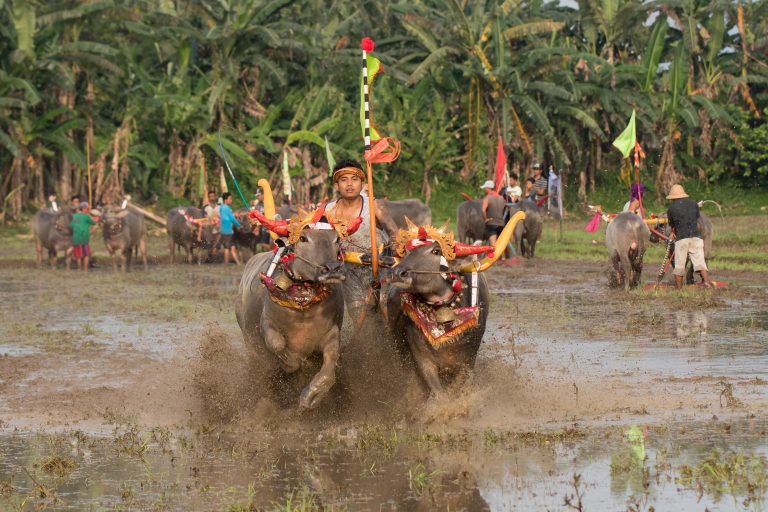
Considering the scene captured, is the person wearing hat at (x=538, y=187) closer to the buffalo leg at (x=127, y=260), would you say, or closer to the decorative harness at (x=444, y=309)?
the buffalo leg at (x=127, y=260)

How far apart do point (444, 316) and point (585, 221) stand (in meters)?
28.0

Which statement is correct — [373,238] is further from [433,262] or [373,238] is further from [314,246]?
[314,246]

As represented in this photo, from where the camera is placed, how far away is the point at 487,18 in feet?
110

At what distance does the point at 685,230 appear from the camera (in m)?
16.6

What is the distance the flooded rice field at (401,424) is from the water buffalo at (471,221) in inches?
410

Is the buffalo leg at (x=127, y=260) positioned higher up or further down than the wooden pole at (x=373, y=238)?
further down

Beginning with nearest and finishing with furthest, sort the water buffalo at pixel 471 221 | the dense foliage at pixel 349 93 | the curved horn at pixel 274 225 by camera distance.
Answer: the curved horn at pixel 274 225 → the water buffalo at pixel 471 221 → the dense foliage at pixel 349 93

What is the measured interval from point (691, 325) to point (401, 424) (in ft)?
19.8

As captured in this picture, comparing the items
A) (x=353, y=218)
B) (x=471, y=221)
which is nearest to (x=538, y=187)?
(x=471, y=221)

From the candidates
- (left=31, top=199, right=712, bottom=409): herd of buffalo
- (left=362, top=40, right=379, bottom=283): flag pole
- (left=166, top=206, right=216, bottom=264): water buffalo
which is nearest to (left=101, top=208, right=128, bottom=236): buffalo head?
(left=166, top=206, right=216, bottom=264): water buffalo

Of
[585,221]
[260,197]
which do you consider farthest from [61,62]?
[585,221]

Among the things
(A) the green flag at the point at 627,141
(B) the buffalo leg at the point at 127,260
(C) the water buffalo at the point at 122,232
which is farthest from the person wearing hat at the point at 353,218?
(B) the buffalo leg at the point at 127,260

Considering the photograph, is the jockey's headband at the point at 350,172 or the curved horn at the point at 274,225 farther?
the jockey's headband at the point at 350,172

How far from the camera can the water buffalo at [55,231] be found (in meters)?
24.3
